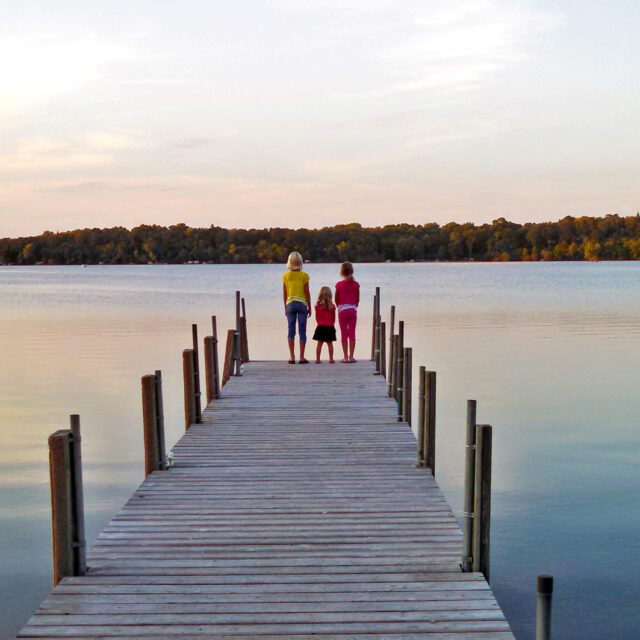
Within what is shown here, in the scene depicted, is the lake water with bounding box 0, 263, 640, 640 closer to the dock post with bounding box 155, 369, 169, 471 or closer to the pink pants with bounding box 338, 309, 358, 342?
the dock post with bounding box 155, 369, 169, 471

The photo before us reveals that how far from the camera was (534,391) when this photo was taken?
Answer: 1800 cm

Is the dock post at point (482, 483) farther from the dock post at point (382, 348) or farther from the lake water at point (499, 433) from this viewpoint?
the dock post at point (382, 348)

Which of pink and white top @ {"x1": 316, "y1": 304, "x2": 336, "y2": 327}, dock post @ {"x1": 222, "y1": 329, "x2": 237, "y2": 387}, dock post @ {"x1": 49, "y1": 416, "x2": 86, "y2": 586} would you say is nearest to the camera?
dock post @ {"x1": 49, "y1": 416, "x2": 86, "y2": 586}

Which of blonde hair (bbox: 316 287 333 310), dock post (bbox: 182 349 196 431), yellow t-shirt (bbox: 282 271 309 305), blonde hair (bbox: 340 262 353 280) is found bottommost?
dock post (bbox: 182 349 196 431)

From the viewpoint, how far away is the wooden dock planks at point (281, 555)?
4.43m

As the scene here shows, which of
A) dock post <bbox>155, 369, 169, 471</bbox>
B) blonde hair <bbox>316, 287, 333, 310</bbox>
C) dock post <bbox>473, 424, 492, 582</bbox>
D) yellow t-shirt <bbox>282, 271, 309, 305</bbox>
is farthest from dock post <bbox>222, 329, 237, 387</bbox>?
dock post <bbox>473, 424, 492, 582</bbox>

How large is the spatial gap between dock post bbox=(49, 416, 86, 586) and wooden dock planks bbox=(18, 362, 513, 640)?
0.42 feet

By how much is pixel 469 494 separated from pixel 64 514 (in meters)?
2.64

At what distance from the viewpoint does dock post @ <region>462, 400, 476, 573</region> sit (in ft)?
16.9

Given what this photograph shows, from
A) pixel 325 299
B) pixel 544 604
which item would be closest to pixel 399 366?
pixel 325 299

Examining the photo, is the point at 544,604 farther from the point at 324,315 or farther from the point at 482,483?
the point at 324,315

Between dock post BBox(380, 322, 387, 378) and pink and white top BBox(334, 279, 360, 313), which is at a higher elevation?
pink and white top BBox(334, 279, 360, 313)

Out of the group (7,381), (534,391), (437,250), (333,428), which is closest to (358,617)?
(333,428)

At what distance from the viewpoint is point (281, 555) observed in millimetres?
5371
